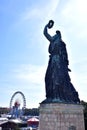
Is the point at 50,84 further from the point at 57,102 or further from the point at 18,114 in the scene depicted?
the point at 18,114

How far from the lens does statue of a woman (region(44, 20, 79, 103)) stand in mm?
17109

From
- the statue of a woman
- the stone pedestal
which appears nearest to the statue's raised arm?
the statue of a woman

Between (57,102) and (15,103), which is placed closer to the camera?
(57,102)

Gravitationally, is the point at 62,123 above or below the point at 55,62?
below

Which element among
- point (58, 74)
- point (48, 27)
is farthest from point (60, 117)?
point (48, 27)

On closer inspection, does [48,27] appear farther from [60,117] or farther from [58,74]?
[60,117]

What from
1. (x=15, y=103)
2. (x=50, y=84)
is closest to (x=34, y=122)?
(x=15, y=103)

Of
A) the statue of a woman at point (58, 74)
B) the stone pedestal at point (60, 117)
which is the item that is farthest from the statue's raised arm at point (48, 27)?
the stone pedestal at point (60, 117)

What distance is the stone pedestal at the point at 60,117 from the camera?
16062 millimetres

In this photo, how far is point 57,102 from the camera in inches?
646

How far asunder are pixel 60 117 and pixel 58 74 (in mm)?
2773

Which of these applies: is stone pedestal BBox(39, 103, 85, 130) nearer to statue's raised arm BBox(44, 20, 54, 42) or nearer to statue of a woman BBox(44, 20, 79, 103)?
statue of a woman BBox(44, 20, 79, 103)

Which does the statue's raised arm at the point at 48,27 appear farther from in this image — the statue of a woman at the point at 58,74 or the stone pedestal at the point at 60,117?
the stone pedestal at the point at 60,117

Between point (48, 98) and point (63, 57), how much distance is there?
112 inches
